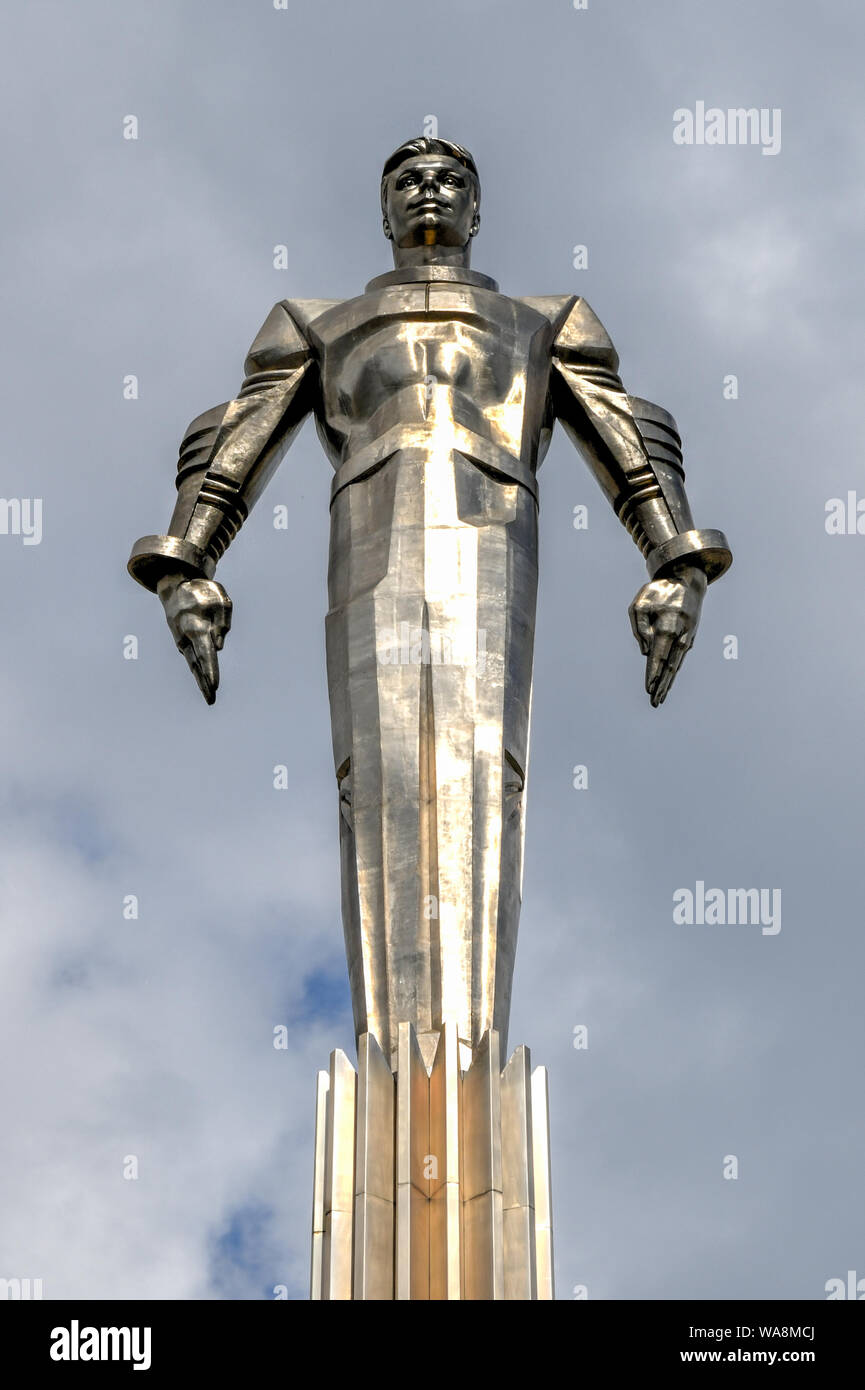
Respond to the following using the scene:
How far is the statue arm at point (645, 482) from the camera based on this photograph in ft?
54.9

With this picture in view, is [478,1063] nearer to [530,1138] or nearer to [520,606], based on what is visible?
[530,1138]

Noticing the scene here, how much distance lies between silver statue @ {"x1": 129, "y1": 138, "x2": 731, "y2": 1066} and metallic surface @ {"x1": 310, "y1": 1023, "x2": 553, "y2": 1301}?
425 mm

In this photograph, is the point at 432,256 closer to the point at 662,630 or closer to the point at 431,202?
the point at 431,202

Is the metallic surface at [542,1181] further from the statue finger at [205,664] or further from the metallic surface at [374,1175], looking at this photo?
the statue finger at [205,664]

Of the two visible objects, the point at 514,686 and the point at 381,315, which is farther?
the point at 381,315

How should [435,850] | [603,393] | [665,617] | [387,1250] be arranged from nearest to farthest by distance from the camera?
1. [387,1250]
2. [435,850]
3. [665,617]
4. [603,393]

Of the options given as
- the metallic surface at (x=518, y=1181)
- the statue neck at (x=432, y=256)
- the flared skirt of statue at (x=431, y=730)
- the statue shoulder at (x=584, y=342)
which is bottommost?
the metallic surface at (x=518, y=1181)

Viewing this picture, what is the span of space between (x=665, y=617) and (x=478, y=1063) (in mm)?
3352

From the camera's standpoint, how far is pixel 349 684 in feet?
53.7

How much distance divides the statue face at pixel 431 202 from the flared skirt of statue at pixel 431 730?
216cm

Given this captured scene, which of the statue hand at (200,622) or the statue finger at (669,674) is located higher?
the statue hand at (200,622)

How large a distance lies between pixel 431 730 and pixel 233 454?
265 cm

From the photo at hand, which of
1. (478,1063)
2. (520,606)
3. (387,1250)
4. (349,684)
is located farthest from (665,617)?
(387,1250)

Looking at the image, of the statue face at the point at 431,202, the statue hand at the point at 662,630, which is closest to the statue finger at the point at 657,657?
the statue hand at the point at 662,630
